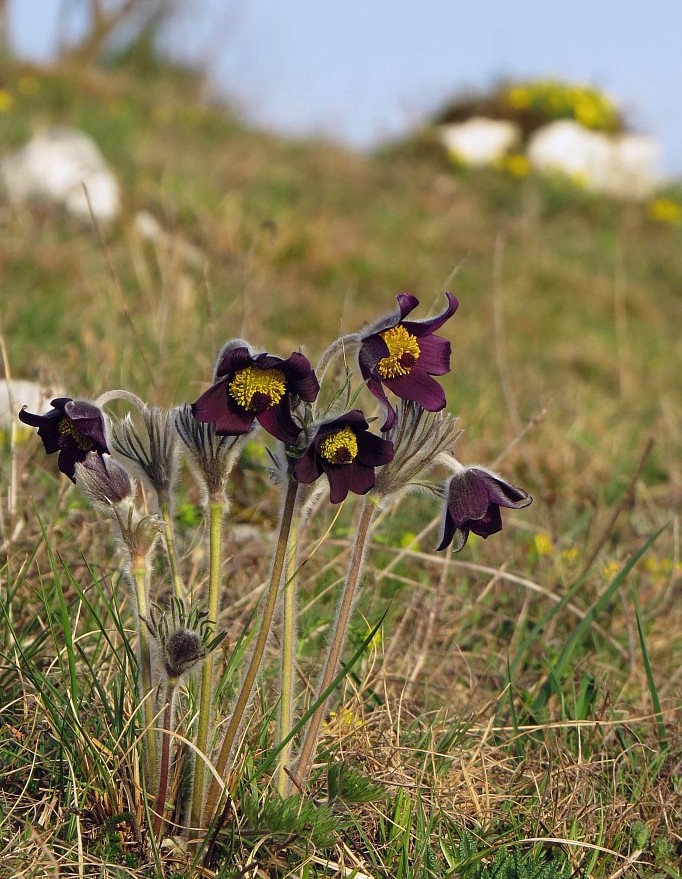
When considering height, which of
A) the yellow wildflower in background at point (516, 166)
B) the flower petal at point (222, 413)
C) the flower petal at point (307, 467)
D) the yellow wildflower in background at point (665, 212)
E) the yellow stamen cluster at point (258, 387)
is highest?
the yellow stamen cluster at point (258, 387)

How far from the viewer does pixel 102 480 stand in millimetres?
1529

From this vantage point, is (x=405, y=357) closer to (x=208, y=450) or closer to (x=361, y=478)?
(x=361, y=478)

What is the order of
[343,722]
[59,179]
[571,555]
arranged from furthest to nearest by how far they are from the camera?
[59,179] < [571,555] < [343,722]

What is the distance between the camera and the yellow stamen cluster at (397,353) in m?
1.49

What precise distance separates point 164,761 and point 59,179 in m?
4.76

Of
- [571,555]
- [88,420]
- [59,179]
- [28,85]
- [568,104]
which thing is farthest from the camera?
[568,104]

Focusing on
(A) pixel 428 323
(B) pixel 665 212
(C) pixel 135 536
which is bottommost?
(B) pixel 665 212

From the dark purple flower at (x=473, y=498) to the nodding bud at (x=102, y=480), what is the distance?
1.67 feet

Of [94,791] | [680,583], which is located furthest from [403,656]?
[680,583]

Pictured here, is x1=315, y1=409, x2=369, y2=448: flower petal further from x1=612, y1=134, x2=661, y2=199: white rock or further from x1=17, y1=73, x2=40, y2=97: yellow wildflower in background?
x1=612, y1=134, x2=661, y2=199: white rock

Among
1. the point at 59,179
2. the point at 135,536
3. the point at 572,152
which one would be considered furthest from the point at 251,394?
the point at 572,152

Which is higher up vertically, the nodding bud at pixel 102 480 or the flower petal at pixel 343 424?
the flower petal at pixel 343 424

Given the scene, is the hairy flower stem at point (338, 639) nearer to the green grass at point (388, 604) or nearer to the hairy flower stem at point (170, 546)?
the green grass at point (388, 604)

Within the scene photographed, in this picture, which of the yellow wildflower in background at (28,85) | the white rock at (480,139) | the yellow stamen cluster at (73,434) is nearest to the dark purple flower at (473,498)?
the yellow stamen cluster at (73,434)
